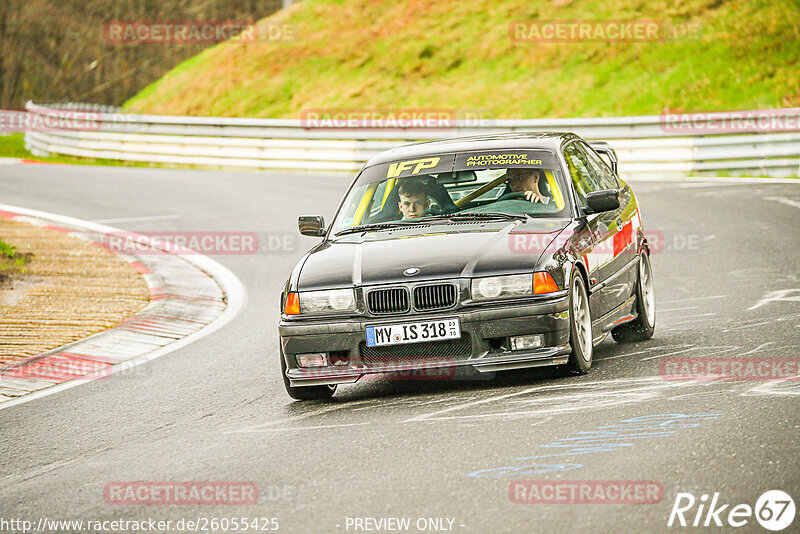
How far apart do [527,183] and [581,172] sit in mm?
614

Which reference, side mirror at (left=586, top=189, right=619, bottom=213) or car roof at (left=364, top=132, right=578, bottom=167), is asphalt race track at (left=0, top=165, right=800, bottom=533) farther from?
car roof at (left=364, top=132, right=578, bottom=167)

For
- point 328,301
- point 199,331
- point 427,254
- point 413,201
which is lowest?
point 199,331

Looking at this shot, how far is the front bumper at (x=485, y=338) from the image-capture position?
22.6ft

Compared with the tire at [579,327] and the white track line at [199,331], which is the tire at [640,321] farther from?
the white track line at [199,331]

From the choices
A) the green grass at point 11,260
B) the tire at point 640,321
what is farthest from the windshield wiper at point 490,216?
the green grass at point 11,260

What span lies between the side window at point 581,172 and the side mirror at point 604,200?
0.31 m

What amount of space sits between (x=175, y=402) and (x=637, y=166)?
15494 mm

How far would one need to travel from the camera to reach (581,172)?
28.3 feet

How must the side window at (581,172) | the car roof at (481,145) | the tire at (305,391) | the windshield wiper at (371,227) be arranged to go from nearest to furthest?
the tire at (305,391) → the windshield wiper at (371,227) → the side window at (581,172) → the car roof at (481,145)

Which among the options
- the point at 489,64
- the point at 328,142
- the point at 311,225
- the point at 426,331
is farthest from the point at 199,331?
the point at 489,64

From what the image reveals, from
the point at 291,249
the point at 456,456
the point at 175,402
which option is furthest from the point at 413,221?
the point at 291,249

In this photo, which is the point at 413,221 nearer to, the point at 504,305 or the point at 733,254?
the point at 504,305

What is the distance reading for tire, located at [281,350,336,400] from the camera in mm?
7363

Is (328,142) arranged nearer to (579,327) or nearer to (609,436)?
(579,327)
